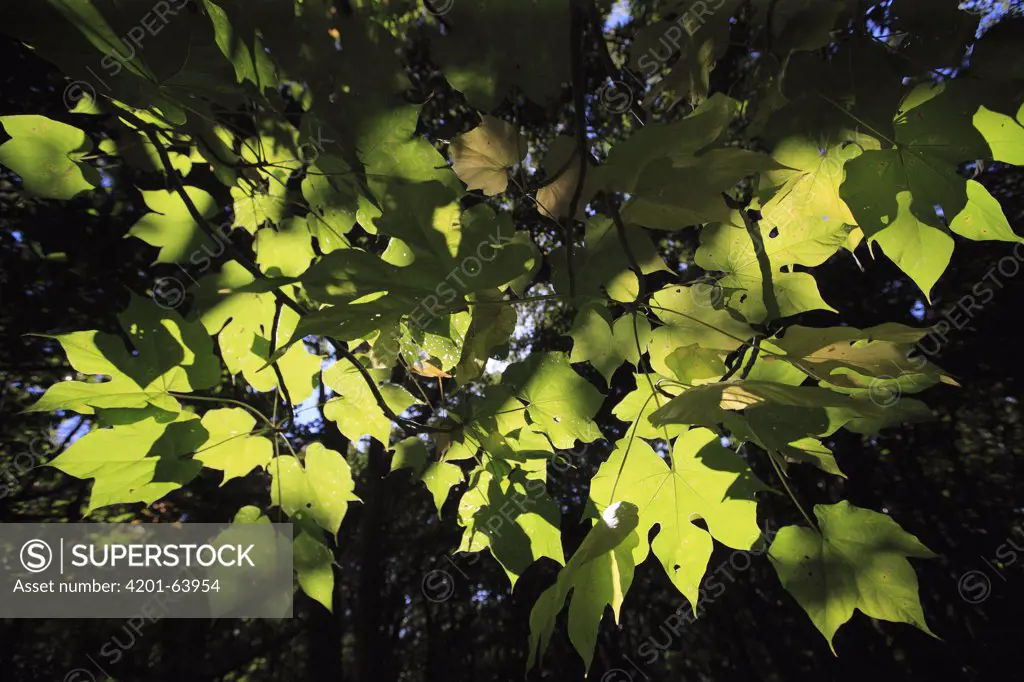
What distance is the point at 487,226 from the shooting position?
1.94 ft

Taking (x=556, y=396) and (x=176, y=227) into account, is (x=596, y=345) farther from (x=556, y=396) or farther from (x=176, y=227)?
(x=176, y=227)

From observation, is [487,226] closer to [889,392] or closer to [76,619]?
[889,392]

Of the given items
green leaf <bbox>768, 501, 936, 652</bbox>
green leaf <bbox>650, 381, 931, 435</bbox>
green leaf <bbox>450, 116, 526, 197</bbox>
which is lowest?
green leaf <bbox>768, 501, 936, 652</bbox>

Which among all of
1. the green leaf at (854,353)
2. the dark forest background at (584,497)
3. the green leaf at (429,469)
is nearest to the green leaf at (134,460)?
the green leaf at (429,469)

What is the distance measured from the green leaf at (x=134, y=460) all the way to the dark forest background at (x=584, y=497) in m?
2.39

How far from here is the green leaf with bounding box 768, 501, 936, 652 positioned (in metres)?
0.67

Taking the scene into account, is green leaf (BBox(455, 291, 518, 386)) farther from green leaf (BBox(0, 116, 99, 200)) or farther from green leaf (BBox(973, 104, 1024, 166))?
green leaf (BBox(0, 116, 99, 200))

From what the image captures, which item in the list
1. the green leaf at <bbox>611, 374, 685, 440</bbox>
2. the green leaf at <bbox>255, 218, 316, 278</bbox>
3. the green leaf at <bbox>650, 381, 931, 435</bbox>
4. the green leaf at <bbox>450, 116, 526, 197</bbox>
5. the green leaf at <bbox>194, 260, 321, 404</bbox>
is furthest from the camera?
the green leaf at <bbox>255, 218, 316, 278</bbox>

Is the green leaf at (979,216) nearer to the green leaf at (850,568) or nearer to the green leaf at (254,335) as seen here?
the green leaf at (850,568)

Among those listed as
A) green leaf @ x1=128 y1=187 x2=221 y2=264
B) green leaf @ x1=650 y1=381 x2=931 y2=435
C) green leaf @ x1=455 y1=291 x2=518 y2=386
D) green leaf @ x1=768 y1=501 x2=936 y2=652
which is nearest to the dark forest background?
green leaf @ x1=128 y1=187 x2=221 y2=264

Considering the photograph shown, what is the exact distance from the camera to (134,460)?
809 mm

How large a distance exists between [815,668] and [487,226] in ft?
13.5
